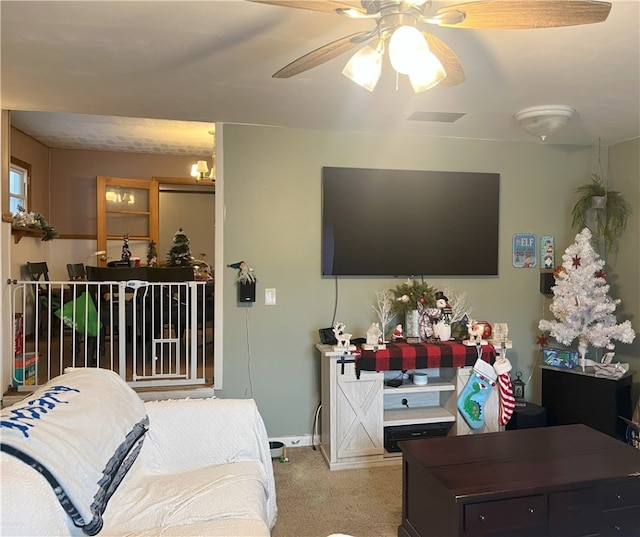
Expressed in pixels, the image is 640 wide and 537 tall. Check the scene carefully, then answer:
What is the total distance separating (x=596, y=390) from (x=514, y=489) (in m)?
1.95

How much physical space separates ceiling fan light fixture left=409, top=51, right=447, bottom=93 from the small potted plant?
2.84 meters

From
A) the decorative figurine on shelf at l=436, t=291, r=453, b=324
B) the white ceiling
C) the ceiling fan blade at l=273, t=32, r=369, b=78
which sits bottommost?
the decorative figurine on shelf at l=436, t=291, r=453, b=324

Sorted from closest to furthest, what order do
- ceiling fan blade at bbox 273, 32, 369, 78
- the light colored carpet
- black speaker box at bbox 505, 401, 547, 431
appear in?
1. ceiling fan blade at bbox 273, 32, 369, 78
2. the light colored carpet
3. black speaker box at bbox 505, 401, 547, 431

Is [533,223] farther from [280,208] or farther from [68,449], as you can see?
[68,449]

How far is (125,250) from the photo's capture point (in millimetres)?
5863

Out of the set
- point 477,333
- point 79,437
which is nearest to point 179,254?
point 477,333

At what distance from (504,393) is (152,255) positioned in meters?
4.60

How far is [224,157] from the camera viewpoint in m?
3.56

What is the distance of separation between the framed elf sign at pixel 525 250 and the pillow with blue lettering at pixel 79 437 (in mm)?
3193

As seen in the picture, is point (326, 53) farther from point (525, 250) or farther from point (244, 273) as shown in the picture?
point (525, 250)

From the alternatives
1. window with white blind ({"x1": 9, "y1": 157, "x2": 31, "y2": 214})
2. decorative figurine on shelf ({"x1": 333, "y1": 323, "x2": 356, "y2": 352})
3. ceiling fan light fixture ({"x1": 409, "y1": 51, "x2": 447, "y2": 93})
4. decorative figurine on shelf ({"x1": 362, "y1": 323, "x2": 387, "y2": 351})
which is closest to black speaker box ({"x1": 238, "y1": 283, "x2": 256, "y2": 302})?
decorative figurine on shelf ({"x1": 333, "y1": 323, "x2": 356, "y2": 352})

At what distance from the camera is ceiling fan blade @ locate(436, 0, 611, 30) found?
140cm

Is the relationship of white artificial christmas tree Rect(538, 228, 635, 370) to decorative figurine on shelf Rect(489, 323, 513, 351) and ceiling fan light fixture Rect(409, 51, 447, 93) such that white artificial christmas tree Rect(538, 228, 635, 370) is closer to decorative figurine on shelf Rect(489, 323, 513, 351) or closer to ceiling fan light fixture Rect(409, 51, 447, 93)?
decorative figurine on shelf Rect(489, 323, 513, 351)

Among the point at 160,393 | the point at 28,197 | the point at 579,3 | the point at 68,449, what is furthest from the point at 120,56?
the point at 28,197
